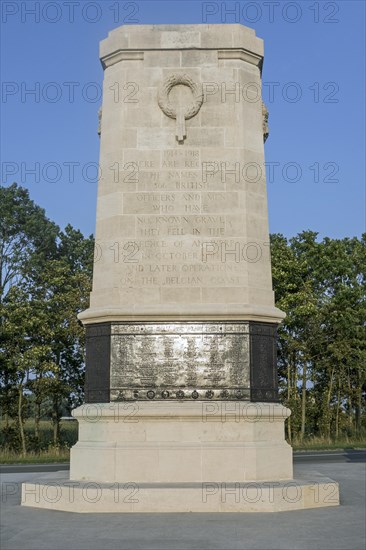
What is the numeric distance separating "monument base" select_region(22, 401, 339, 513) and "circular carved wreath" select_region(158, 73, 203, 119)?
6695mm

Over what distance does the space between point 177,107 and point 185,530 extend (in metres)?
9.47

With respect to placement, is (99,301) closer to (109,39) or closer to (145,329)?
(145,329)

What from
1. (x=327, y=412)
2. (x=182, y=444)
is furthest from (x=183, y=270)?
(x=327, y=412)

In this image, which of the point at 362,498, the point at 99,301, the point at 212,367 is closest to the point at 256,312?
the point at 212,367

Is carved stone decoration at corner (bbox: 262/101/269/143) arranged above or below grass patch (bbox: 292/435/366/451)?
above

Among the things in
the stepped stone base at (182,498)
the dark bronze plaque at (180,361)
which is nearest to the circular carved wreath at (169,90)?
the dark bronze plaque at (180,361)

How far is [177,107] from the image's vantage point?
16.1m

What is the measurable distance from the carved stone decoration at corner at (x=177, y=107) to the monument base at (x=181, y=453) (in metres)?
6.32

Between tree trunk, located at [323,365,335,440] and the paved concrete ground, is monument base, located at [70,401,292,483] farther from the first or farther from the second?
tree trunk, located at [323,365,335,440]

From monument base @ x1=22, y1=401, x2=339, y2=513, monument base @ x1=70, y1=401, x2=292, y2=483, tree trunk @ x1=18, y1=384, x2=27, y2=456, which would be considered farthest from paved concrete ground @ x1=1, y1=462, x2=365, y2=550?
tree trunk @ x1=18, y1=384, x2=27, y2=456

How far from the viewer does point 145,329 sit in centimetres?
1494

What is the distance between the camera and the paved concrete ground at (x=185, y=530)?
1009cm

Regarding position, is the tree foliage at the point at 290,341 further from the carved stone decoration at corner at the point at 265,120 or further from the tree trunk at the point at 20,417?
the carved stone decoration at corner at the point at 265,120

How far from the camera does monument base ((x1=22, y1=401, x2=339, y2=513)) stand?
45.1 feet
